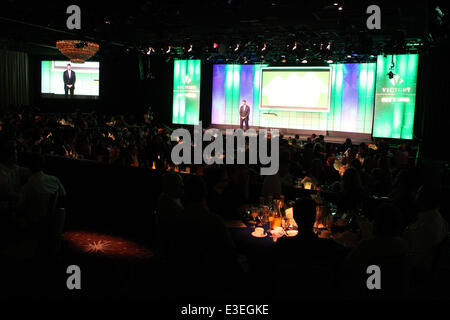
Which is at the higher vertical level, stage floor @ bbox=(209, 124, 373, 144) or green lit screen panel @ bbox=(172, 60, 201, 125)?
green lit screen panel @ bbox=(172, 60, 201, 125)

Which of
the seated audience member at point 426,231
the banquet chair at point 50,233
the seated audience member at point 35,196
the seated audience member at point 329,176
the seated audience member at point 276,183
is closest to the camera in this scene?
the seated audience member at point 426,231

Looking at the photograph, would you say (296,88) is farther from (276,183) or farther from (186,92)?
(276,183)

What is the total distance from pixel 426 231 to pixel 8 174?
436 centimetres

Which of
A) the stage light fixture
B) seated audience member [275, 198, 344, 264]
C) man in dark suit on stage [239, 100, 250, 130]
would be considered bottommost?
Result: seated audience member [275, 198, 344, 264]

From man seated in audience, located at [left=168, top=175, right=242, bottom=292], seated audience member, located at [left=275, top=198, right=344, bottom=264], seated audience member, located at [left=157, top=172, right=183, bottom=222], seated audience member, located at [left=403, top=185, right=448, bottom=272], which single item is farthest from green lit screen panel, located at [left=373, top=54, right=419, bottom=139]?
seated audience member, located at [left=275, top=198, right=344, bottom=264]

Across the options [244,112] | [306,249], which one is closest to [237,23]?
[244,112]

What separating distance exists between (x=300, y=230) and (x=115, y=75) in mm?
16958

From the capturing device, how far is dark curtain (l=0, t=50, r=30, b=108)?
734 inches

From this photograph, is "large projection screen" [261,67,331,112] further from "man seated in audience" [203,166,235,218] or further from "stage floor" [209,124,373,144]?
"man seated in audience" [203,166,235,218]

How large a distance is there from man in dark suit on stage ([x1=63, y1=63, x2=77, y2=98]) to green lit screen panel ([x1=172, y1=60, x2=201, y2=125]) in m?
4.75

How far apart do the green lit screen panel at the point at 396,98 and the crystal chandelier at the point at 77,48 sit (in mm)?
9654

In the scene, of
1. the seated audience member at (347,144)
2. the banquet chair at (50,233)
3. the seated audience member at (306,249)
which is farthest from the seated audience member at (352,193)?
the seated audience member at (347,144)

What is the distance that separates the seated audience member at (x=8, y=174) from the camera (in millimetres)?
4496

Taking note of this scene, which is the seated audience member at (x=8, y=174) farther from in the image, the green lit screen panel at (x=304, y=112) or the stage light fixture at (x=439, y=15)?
the green lit screen panel at (x=304, y=112)
